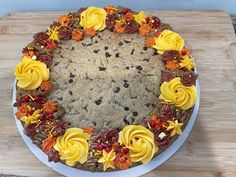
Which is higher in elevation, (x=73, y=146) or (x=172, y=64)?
(x=172, y=64)

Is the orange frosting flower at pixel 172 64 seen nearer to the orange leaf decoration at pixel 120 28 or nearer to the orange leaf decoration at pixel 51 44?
the orange leaf decoration at pixel 120 28

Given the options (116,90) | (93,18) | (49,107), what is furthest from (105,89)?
(93,18)

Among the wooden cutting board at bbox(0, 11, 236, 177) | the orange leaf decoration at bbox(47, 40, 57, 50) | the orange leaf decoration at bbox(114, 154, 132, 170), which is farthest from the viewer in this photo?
the orange leaf decoration at bbox(47, 40, 57, 50)

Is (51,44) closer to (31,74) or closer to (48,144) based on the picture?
(31,74)

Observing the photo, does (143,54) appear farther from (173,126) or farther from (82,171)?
(82,171)

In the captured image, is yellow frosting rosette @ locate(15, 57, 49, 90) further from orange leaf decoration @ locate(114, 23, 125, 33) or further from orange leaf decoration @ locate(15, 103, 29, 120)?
orange leaf decoration @ locate(114, 23, 125, 33)

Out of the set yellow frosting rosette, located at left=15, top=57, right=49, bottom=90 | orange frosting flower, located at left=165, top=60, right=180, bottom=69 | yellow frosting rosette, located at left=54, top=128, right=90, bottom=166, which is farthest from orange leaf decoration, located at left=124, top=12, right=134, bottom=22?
yellow frosting rosette, located at left=54, top=128, right=90, bottom=166

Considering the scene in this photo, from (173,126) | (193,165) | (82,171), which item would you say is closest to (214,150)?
(193,165)
